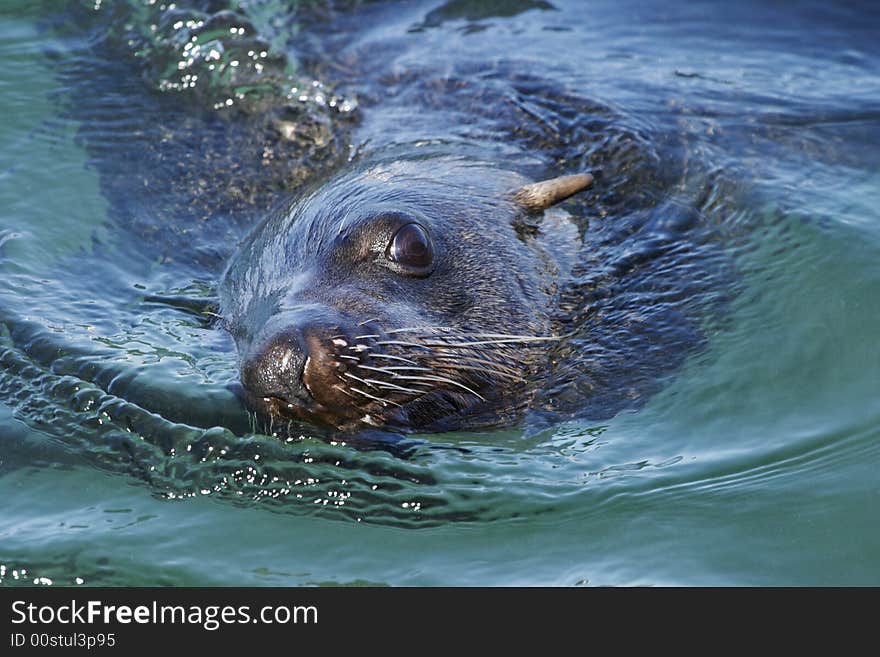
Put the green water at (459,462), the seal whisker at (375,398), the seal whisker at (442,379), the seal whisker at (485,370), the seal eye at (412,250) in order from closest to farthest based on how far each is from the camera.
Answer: the green water at (459,462), the seal whisker at (375,398), the seal whisker at (442,379), the seal whisker at (485,370), the seal eye at (412,250)

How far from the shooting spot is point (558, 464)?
4.73 meters

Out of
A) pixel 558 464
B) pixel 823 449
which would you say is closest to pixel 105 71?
pixel 558 464

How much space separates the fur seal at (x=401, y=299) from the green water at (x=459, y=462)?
7.8 inches

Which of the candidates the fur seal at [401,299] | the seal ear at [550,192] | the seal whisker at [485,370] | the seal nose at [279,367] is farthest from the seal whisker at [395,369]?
the seal ear at [550,192]

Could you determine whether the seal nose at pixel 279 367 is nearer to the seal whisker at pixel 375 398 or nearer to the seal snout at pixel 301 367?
the seal snout at pixel 301 367

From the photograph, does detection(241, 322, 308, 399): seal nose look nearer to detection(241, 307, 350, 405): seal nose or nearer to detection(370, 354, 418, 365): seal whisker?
detection(241, 307, 350, 405): seal nose

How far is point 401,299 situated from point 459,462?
707 millimetres

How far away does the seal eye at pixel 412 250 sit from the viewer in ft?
16.8

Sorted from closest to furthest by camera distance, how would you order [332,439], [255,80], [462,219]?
[332,439]
[462,219]
[255,80]

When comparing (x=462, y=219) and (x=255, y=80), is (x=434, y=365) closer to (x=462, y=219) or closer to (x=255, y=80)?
(x=462, y=219)

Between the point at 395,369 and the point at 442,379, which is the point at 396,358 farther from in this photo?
the point at 442,379

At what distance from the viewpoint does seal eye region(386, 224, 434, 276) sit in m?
5.12
